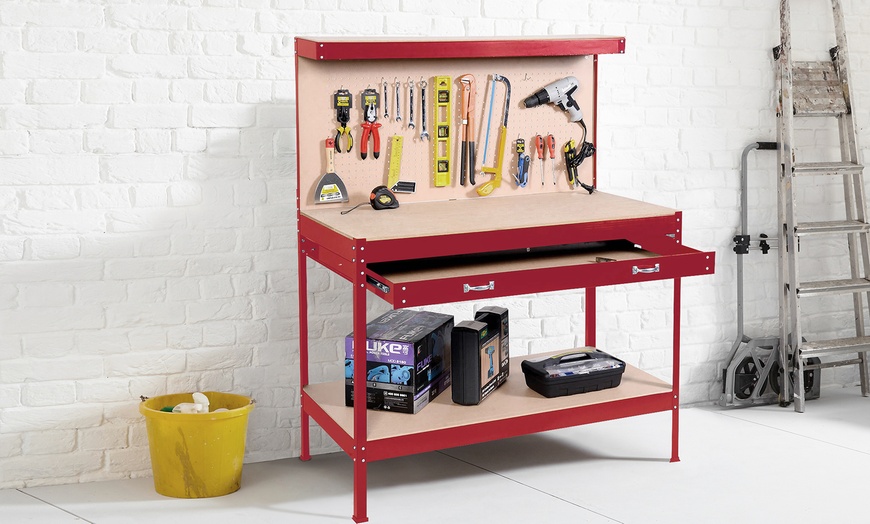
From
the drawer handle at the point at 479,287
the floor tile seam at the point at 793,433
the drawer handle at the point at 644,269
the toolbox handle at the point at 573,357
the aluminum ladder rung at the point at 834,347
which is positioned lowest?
the floor tile seam at the point at 793,433

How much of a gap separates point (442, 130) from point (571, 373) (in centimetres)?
93

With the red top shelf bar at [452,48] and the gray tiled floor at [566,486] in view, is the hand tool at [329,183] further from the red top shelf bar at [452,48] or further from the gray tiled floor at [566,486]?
the gray tiled floor at [566,486]

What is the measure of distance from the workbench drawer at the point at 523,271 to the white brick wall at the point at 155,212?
67 cm

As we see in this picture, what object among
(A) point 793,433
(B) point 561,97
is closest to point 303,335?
(B) point 561,97

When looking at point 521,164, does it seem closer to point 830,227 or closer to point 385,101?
point 385,101

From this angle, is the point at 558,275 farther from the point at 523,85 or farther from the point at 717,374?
the point at 717,374

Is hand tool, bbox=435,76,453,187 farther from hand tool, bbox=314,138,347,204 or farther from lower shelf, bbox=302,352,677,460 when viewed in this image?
lower shelf, bbox=302,352,677,460

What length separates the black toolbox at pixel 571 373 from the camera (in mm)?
3409

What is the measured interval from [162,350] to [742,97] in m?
2.48

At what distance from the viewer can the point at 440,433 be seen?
10.2ft

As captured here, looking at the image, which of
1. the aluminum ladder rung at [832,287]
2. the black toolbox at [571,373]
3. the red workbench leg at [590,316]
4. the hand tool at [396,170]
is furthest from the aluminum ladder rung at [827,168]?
the hand tool at [396,170]

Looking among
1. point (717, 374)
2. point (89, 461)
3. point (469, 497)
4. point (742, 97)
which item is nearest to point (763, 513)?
point (469, 497)

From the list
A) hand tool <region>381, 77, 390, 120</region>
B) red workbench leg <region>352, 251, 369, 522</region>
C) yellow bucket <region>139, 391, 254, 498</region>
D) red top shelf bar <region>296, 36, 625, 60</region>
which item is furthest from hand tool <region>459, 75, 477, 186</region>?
yellow bucket <region>139, 391, 254, 498</region>

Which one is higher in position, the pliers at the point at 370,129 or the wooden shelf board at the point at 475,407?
the pliers at the point at 370,129
